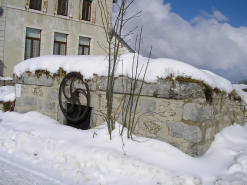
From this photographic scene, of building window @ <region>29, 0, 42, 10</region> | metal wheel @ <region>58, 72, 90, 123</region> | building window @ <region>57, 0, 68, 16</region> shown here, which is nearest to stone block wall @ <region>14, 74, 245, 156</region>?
metal wheel @ <region>58, 72, 90, 123</region>

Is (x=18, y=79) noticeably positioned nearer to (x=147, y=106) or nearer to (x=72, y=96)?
(x=72, y=96)

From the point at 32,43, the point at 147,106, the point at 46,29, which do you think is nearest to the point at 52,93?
the point at 147,106

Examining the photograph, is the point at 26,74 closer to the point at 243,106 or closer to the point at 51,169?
the point at 51,169

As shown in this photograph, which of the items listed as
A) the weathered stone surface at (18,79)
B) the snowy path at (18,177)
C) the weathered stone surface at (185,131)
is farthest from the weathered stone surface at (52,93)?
the weathered stone surface at (185,131)

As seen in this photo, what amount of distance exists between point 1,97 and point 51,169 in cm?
371

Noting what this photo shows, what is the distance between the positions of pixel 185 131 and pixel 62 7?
13.9 metres

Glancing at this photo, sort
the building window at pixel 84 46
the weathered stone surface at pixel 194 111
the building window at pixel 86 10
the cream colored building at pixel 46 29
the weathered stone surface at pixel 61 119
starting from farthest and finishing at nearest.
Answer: the building window at pixel 84 46
the building window at pixel 86 10
the cream colored building at pixel 46 29
the weathered stone surface at pixel 61 119
the weathered stone surface at pixel 194 111

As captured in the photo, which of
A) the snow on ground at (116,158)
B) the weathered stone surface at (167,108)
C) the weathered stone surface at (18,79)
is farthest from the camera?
the weathered stone surface at (18,79)

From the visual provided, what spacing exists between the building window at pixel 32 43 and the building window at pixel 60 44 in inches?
41.1

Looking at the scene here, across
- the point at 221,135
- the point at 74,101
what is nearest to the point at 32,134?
the point at 74,101

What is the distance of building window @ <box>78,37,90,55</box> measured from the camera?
52.7 feet

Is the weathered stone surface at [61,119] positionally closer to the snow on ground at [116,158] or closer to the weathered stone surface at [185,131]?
the snow on ground at [116,158]

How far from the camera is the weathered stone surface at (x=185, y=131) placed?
126 inches

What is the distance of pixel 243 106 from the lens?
5203mm
